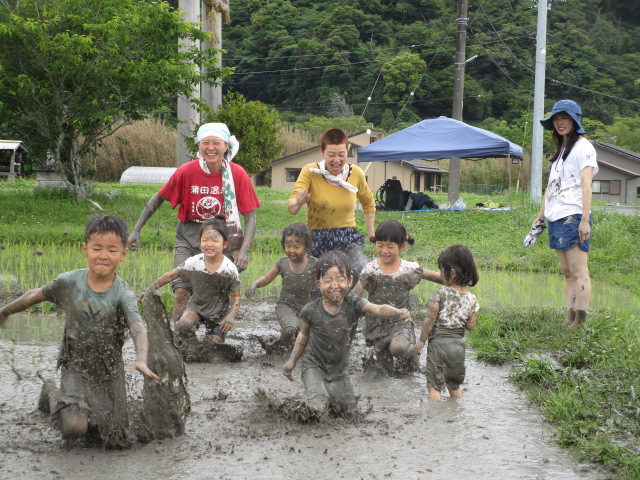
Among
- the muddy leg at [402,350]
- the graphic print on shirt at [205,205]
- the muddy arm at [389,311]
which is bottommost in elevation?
the muddy leg at [402,350]

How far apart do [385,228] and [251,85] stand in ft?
202

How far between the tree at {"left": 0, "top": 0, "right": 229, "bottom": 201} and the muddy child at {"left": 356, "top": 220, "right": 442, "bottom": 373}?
38.6 ft

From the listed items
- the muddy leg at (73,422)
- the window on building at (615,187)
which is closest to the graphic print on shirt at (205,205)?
the muddy leg at (73,422)

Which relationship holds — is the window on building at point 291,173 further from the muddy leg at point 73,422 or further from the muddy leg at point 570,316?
the muddy leg at point 73,422

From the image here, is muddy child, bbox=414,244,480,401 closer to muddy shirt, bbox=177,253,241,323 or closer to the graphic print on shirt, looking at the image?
muddy shirt, bbox=177,253,241,323

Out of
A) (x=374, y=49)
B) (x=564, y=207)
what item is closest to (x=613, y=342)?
(x=564, y=207)

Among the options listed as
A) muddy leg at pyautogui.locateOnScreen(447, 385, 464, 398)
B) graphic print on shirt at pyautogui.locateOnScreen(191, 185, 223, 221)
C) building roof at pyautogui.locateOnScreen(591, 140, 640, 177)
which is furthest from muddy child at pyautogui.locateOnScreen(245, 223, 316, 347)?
building roof at pyautogui.locateOnScreen(591, 140, 640, 177)

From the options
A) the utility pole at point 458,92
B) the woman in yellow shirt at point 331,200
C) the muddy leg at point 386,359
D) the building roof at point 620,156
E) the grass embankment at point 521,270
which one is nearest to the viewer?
the grass embankment at point 521,270

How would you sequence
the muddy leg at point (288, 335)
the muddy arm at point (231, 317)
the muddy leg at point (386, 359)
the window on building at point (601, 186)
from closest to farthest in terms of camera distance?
1. the muddy leg at point (386, 359)
2. the muddy arm at point (231, 317)
3. the muddy leg at point (288, 335)
4. the window on building at point (601, 186)

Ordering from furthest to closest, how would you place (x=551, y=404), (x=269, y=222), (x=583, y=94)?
1. (x=583, y=94)
2. (x=269, y=222)
3. (x=551, y=404)

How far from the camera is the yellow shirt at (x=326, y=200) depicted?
6.62 m

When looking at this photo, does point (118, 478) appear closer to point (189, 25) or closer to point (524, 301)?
point (524, 301)

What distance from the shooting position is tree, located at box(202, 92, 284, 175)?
25.7 metres

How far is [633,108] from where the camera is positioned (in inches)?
2527
